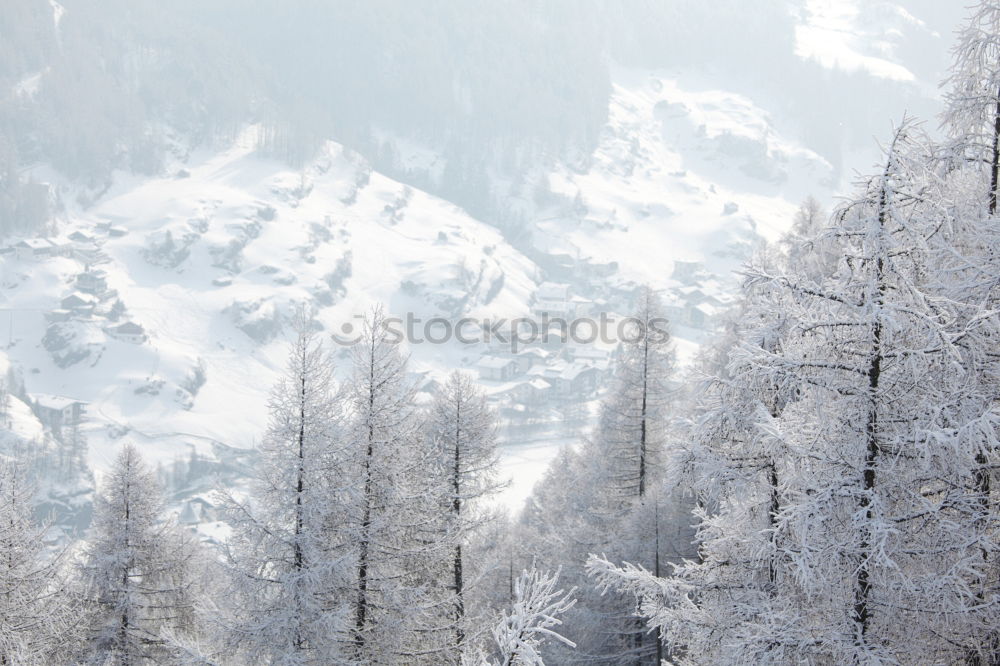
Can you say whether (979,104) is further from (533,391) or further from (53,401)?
(53,401)

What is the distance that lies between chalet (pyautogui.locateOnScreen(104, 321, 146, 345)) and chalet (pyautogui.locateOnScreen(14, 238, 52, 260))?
3468cm

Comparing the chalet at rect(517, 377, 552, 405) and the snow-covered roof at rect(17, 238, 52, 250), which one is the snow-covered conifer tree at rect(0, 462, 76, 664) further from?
the snow-covered roof at rect(17, 238, 52, 250)

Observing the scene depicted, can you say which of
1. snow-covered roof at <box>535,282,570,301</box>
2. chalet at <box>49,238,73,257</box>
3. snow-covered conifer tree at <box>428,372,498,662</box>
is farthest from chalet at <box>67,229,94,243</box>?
snow-covered conifer tree at <box>428,372,498,662</box>

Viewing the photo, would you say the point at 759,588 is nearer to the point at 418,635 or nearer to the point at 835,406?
the point at 835,406

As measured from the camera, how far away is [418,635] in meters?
13.5

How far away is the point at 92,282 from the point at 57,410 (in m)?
42.0

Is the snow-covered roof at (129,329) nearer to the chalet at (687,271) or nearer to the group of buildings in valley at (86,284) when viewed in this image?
the group of buildings in valley at (86,284)

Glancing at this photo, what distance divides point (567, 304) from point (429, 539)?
14860 centimetres

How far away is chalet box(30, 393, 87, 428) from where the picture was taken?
351ft

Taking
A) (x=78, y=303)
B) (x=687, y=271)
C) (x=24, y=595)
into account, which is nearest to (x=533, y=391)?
(x=687, y=271)

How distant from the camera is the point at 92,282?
142 m

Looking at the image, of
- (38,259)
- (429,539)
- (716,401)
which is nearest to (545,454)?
(429,539)

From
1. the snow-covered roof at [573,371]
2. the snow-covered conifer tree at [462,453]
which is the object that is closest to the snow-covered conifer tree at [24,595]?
the snow-covered conifer tree at [462,453]

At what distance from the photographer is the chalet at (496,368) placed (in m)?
131
